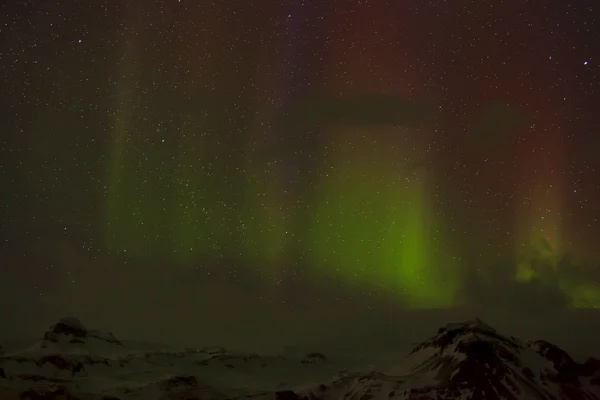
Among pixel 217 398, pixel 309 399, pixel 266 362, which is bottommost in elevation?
pixel 217 398

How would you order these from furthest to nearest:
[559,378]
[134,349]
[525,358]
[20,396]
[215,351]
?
1. [20,396]
2. [525,358]
3. [559,378]
4. [134,349]
5. [215,351]

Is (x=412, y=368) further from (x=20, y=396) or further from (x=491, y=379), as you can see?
(x=20, y=396)

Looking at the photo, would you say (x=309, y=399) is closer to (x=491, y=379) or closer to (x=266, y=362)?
(x=266, y=362)

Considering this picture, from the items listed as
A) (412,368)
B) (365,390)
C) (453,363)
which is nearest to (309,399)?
(365,390)

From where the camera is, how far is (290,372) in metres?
16.4

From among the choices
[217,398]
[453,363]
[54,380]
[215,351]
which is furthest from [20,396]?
[453,363]

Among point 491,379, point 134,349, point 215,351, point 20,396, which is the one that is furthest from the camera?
point 491,379

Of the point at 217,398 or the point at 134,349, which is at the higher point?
the point at 134,349

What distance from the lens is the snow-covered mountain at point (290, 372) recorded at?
1589 cm

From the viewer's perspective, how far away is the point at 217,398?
79.1 ft

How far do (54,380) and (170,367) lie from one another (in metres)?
7.98

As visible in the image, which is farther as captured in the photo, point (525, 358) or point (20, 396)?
point (20, 396)

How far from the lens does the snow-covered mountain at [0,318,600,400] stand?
1589 centimetres

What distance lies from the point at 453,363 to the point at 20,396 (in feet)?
58.3
